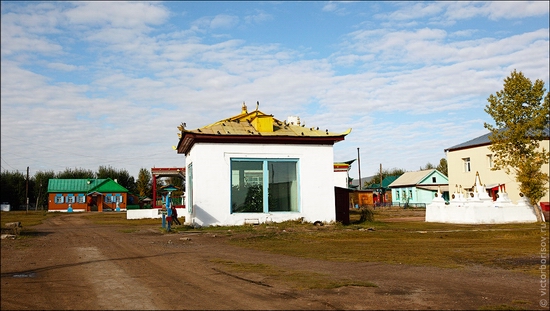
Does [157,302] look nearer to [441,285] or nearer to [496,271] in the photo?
[441,285]

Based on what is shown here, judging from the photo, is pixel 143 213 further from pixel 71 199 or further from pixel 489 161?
pixel 489 161

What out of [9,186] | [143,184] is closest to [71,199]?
[143,184]

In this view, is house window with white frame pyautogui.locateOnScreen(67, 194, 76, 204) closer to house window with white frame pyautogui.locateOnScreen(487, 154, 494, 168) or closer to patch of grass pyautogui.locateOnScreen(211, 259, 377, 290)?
house window with white frame pyautogui.locateOnScreen(487, 154, 494, 168)

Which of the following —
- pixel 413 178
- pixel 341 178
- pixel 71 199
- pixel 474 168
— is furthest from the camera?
pixel 413 178

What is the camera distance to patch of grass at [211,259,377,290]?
8.69m

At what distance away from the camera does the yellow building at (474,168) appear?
40.9 metres

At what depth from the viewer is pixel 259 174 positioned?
23.9 m

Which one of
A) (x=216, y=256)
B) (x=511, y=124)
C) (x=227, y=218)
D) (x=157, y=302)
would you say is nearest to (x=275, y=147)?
(x=227, y=218)

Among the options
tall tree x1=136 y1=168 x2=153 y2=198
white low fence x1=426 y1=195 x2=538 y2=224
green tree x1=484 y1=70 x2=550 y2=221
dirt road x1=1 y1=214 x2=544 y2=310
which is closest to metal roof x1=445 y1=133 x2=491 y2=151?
green tree x1=484 y1=70 x2=550 y2=221

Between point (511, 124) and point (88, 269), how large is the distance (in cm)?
2454

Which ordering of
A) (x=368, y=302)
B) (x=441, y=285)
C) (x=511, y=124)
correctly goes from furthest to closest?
1. (x=511, y=124)
2. (x=441, y=285)
3. (x=368, y=302)

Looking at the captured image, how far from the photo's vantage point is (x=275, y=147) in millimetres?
24250

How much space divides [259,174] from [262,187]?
660 mm

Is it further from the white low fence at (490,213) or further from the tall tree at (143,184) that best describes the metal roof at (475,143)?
the tall tree at (143,184)
